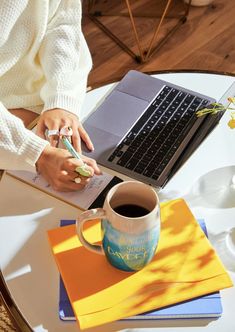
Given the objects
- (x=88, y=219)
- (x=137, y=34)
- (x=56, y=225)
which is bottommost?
(x=137, y=34)

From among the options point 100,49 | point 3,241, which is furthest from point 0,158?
point 100,49

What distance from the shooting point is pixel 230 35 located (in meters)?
2.56

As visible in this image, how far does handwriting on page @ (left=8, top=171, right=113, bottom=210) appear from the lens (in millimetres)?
996

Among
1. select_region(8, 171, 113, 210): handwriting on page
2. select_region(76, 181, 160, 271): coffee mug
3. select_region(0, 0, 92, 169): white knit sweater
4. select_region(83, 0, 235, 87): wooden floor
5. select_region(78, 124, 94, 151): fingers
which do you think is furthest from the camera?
select_region(83, 0, 235, 87): wooden floor

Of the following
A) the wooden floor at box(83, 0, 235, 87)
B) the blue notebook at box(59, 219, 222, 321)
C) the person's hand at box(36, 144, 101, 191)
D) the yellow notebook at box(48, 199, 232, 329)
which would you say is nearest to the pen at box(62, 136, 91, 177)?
the person's hand at box(36, 144, 101, 191)

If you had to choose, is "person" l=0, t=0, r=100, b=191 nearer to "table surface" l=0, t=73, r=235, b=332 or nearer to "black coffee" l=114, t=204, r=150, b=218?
"table surface" l=0, t=73, r=235, b=332

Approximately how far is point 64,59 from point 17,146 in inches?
12.7

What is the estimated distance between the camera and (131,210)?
827 millimetres

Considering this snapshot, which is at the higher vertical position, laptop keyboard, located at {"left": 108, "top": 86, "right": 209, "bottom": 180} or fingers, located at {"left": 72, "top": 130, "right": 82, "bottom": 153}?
laptop keyboard, located at {"left": 108, "top": 86, "right": 209, "bottom": 180}

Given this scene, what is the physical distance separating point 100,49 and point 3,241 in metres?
1.69

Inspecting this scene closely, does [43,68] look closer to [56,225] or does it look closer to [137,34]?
[56,225]

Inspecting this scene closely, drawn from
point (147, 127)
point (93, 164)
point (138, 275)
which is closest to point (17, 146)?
point (93, 164)

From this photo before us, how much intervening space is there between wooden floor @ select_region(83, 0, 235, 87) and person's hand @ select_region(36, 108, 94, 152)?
42.9 inches

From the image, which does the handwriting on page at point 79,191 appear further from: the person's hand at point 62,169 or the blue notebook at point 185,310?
the blue notebook at point 185,310
